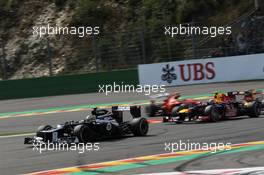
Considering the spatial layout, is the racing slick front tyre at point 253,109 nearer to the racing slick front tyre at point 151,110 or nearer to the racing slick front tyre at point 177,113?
the racing slick front tyre at point 177,113

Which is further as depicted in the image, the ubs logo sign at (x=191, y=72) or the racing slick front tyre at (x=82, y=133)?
the ubs logo sign at (x=191, y=72)

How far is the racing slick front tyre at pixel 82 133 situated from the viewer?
11.0 meters

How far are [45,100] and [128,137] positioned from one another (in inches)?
510

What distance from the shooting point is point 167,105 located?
48.5ft

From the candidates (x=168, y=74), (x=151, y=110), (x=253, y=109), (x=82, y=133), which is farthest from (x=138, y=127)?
(x=168, y=74)

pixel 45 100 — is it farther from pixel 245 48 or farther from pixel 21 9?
pixel 21 9

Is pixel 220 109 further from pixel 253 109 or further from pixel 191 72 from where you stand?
pixel 191 72

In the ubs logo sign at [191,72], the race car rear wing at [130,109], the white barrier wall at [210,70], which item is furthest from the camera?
the ubs logo sign at [191,72]

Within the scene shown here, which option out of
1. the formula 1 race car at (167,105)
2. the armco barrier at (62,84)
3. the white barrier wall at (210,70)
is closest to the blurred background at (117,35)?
the armco barrier at (62,84)

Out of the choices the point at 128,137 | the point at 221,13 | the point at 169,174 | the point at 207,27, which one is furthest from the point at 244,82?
the point at 169,174

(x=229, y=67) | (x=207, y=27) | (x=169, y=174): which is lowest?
(x=169, y=174)

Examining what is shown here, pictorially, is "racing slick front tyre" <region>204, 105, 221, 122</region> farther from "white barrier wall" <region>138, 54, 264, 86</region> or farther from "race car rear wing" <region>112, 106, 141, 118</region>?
"white barrier wall" <region>138, 54, 264, 86</region>

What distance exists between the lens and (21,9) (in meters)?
37.0

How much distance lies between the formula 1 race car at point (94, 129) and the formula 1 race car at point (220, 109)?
1.82m
